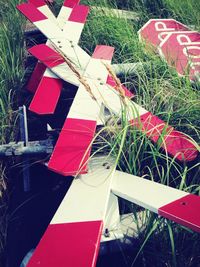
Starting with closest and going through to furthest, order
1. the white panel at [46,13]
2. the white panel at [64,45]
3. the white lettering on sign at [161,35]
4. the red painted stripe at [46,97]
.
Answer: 1. the red painted stripe at [46,97]
2. the white panel at [64,45]
3. the white panel at [46,13]
4. the white lettering on sign at [161,35]

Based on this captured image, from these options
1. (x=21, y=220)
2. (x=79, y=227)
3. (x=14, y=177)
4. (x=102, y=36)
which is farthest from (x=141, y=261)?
(x=102, y=36)

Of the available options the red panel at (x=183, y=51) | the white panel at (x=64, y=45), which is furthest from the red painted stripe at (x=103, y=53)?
the red panel at (x=183, y=51)

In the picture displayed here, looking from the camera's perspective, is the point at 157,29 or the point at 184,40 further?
the point at 157,29

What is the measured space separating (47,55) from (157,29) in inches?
37.2

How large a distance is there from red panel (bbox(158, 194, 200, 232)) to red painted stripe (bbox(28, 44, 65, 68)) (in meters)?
1.10

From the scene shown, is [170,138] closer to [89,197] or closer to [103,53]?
[89,197]

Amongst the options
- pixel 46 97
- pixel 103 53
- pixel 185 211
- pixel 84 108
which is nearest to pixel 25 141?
pixel 46 97

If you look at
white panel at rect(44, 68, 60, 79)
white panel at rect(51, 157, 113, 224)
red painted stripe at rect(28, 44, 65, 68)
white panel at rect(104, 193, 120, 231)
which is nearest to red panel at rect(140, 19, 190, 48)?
red painted stripe at rect(28, 44, 65, 68)

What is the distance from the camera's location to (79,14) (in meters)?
2.39

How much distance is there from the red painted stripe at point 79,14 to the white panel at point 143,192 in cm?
131

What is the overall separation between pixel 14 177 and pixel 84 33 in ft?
4.09

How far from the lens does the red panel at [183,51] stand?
218cm

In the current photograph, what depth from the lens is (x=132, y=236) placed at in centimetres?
145

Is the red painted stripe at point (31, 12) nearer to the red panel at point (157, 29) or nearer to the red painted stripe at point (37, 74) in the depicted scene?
the red painted stripe at point (37, 74)
